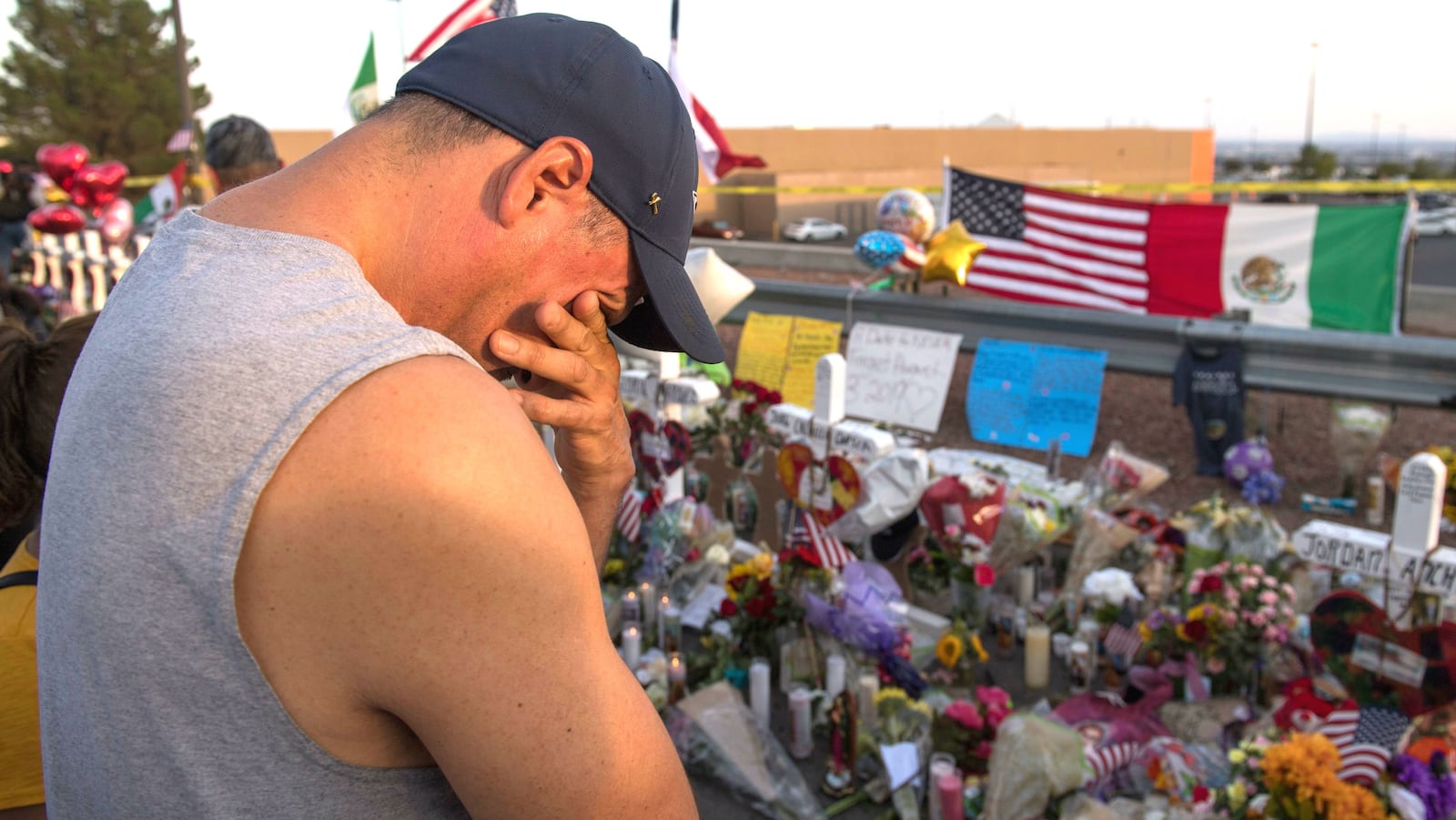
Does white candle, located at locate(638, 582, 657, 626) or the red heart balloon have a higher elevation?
the red heart balloon

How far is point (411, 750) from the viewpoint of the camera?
870 millimetres

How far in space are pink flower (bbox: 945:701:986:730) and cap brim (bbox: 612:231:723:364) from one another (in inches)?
92.7

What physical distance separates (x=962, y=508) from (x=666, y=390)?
1.72 metres

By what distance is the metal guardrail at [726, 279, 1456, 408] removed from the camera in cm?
542

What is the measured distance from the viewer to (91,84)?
27047mm

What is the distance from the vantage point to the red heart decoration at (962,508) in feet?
13.6

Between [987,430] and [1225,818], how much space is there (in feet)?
14.6

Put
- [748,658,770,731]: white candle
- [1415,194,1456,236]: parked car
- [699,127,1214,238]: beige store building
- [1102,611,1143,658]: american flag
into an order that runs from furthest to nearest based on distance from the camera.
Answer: [1415,194,1456,236]: parked car
[699,127,1214,238]: beige store building
[1102,611,1143,658]: american flag
[748,658,770,731]: white candle

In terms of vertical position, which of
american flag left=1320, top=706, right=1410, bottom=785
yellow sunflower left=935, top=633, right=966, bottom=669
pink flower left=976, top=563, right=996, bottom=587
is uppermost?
pink flower left=976, top=563, right=996, bottom=587

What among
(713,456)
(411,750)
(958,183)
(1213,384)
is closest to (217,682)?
(411,750)

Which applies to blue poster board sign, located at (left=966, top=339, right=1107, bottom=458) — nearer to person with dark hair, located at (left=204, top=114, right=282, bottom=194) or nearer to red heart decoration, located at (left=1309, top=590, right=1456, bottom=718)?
red heart decoration, located at (left=1309, top=590, right=1456, bottom=718)

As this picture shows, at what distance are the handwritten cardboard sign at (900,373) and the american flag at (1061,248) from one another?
1.58 m

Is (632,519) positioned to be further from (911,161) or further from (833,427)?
(911,161)

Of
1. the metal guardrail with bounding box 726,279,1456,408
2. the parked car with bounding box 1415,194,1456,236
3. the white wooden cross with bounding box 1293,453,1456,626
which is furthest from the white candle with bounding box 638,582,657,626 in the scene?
the parked car with bounding box 1415,194,1456,236
